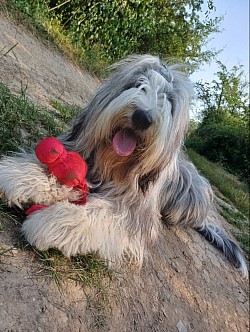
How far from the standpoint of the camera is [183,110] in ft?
10.8

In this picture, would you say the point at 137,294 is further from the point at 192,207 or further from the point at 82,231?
the point at 192,207

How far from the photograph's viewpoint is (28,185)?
9.53 feet

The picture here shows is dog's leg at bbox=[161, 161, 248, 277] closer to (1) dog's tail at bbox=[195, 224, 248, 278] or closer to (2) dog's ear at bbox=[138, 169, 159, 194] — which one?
(1) dog's tail at bbox=[195, 224, 248, 278]

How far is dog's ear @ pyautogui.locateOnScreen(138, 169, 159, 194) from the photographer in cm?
326

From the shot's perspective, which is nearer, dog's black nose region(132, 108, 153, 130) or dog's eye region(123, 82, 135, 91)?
dog's black nose region(132, 108, 153, 130)

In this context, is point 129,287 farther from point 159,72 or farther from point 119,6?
point 119,6

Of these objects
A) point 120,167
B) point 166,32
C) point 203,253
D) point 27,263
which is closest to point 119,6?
point 166,32

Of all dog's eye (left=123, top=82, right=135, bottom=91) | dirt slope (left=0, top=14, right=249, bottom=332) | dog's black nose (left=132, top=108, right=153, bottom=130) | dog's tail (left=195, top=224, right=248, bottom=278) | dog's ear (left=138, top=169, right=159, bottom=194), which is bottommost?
dirt slope (left=0, top=14, right=249, bottom=332)

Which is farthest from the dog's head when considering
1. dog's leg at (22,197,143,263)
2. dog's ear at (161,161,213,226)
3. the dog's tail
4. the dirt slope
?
the dog's tail

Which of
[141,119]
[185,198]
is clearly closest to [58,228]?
[141,119]

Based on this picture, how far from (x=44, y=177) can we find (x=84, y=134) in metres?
0.49

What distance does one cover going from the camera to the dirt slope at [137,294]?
223 centimetres

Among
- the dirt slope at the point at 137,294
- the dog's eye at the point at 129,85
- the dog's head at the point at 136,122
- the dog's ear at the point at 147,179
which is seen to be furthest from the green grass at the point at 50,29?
the dog's ear at the point at 147,179

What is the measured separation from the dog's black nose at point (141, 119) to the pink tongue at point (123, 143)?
12 cm
